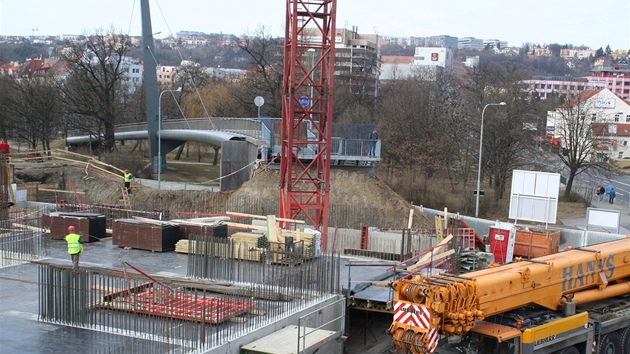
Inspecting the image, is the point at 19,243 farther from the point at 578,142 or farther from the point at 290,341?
the point at 578,142

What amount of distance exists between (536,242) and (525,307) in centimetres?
1359

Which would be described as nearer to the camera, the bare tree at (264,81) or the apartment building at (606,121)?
the apartment building at (606,121)

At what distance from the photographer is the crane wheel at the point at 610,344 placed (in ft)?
53.6

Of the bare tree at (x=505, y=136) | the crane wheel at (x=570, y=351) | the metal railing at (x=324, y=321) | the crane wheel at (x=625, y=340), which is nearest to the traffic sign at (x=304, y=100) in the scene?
the metal railing at (x=324, y=321)

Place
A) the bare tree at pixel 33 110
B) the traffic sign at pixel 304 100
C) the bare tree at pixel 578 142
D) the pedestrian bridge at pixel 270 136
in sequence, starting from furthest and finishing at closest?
the bare tree at pixel 33 110
the bare tree at pixel 578 142
the pedestrian bridge at pixel 270 136
the traffic sign at pixel 304 100

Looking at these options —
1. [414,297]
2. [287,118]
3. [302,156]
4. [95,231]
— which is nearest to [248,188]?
[302,156]

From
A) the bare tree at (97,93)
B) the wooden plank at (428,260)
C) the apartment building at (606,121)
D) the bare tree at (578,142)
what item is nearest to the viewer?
the wooden plank at (428,260)

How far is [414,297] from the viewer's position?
13.4 metres

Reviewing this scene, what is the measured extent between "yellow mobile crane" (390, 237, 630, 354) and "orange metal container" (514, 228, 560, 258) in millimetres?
10064

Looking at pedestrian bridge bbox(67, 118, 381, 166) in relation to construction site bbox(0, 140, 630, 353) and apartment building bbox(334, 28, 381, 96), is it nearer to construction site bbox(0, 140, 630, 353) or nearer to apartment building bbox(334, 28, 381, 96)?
construction site bbox(0, 140, 630, 353)

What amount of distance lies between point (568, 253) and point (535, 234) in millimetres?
11586

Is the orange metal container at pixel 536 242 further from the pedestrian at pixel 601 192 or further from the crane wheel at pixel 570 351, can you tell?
the pedestrian at pixel 601 192

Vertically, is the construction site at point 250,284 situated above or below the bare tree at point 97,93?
below

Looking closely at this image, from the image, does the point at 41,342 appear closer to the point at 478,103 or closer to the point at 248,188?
the point at 248,188
